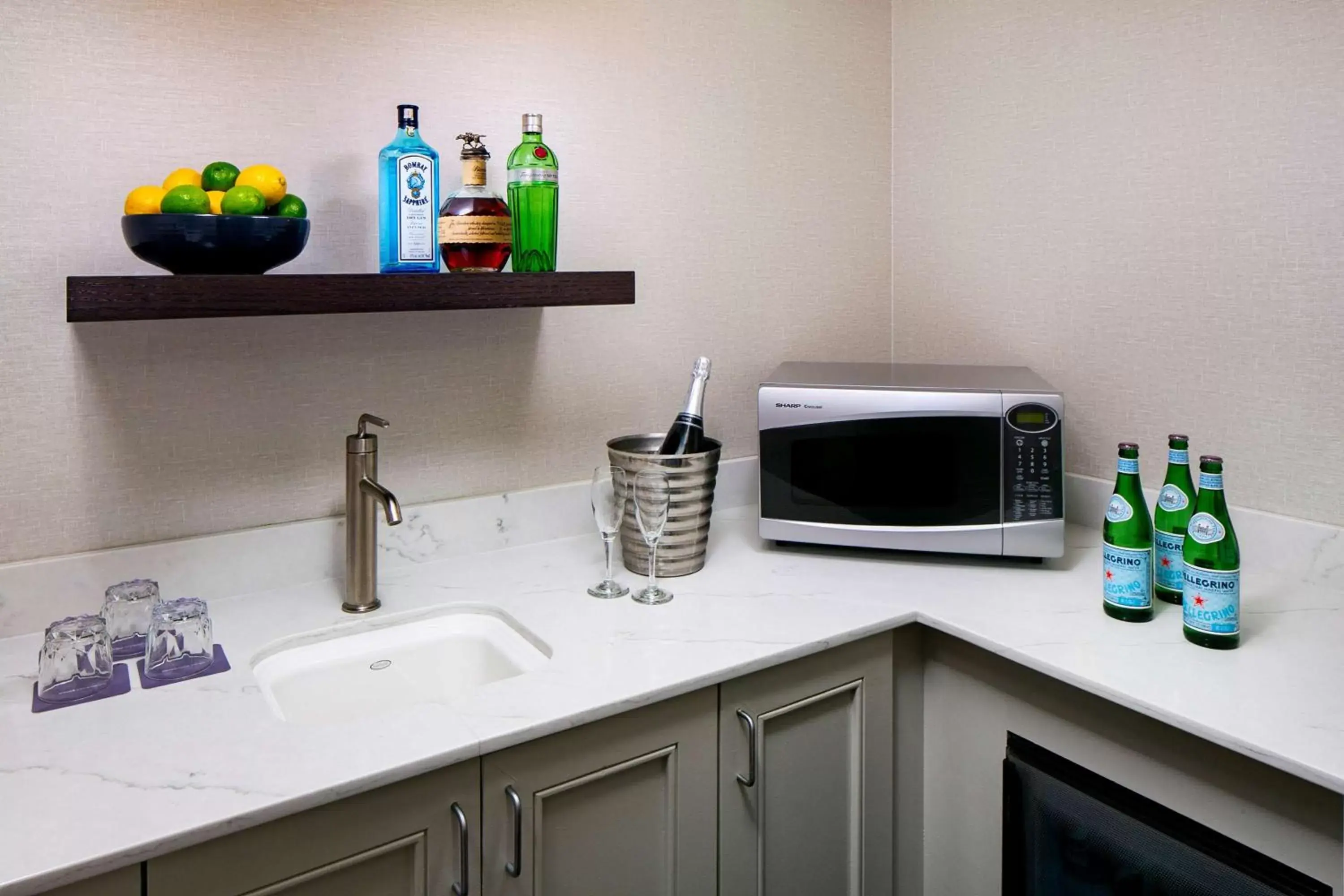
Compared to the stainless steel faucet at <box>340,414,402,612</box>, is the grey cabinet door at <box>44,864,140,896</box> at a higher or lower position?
lower

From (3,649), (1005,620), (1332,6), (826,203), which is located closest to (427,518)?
(3,649)

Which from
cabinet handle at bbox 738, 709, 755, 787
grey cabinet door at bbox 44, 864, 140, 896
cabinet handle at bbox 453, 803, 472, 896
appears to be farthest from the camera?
cabinet handle at bbox 738, 709, 755, 787

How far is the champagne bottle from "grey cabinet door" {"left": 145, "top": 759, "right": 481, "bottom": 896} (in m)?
0.73

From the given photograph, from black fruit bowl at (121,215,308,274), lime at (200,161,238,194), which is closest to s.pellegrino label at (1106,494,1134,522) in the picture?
black fruit bowl at (121,215,308,274)

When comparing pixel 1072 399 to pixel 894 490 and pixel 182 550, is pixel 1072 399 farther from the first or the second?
pixel 182 550

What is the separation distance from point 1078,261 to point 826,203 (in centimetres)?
57

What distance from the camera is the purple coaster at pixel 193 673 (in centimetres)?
117

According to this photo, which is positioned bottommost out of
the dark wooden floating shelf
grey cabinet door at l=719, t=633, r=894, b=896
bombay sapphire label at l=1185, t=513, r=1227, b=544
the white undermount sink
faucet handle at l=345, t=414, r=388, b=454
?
grey cabinet door at l=719, t=633, r=894, b=896

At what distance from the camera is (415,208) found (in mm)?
1383

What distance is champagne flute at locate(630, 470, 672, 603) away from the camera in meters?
1.47

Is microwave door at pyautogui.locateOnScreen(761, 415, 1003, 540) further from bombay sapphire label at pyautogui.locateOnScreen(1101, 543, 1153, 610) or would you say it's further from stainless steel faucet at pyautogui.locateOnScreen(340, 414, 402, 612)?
stainless steel faucet at pyautogui.locateOnScreen(340, 414, 402, 612)

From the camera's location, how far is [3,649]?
127 cm

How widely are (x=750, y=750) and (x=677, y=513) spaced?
433 millimetres

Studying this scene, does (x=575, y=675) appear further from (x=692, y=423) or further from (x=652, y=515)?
(x=692, y=423)
